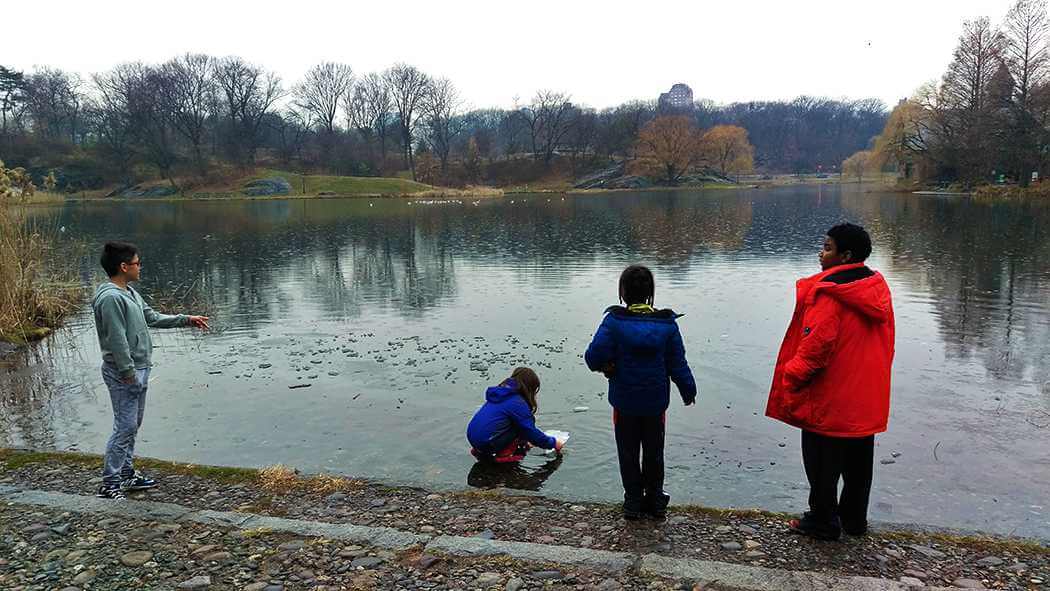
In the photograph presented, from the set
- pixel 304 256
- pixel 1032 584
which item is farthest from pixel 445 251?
pixel 1032 584

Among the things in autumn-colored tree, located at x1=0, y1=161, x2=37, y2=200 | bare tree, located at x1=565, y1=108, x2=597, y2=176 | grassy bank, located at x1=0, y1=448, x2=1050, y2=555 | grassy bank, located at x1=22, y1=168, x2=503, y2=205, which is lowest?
grassy bank, located at x1=0, y1=448, x2=1050, y2=555

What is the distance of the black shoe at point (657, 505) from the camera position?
5262 mm

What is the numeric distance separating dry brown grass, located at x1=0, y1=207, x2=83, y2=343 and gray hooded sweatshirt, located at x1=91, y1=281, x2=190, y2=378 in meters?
9.61

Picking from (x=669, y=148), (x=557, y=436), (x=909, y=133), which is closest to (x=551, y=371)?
(x=557, y=436)

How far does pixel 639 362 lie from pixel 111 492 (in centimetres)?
453

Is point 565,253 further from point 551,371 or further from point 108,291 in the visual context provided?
point 108,291

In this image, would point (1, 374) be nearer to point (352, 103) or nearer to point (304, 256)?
point (304, 256)

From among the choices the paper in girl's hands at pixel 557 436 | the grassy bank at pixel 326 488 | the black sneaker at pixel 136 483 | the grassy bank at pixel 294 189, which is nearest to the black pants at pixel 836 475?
the grassy bank at pixel 326 488

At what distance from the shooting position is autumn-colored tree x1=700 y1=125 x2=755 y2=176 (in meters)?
104

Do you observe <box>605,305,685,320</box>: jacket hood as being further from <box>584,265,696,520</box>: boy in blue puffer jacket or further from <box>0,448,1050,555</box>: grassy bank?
<box>0,448,1050,555</box>: grassy bank


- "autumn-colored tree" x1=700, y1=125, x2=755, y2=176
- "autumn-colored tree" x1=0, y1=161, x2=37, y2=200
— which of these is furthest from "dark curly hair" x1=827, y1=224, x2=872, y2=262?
"autumn-colored tree" x1=700, y1=125, x2=755, y2=176

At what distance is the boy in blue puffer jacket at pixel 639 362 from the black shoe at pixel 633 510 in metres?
0.01

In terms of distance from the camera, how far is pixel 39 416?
29.3ft

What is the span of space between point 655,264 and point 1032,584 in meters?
17.4
